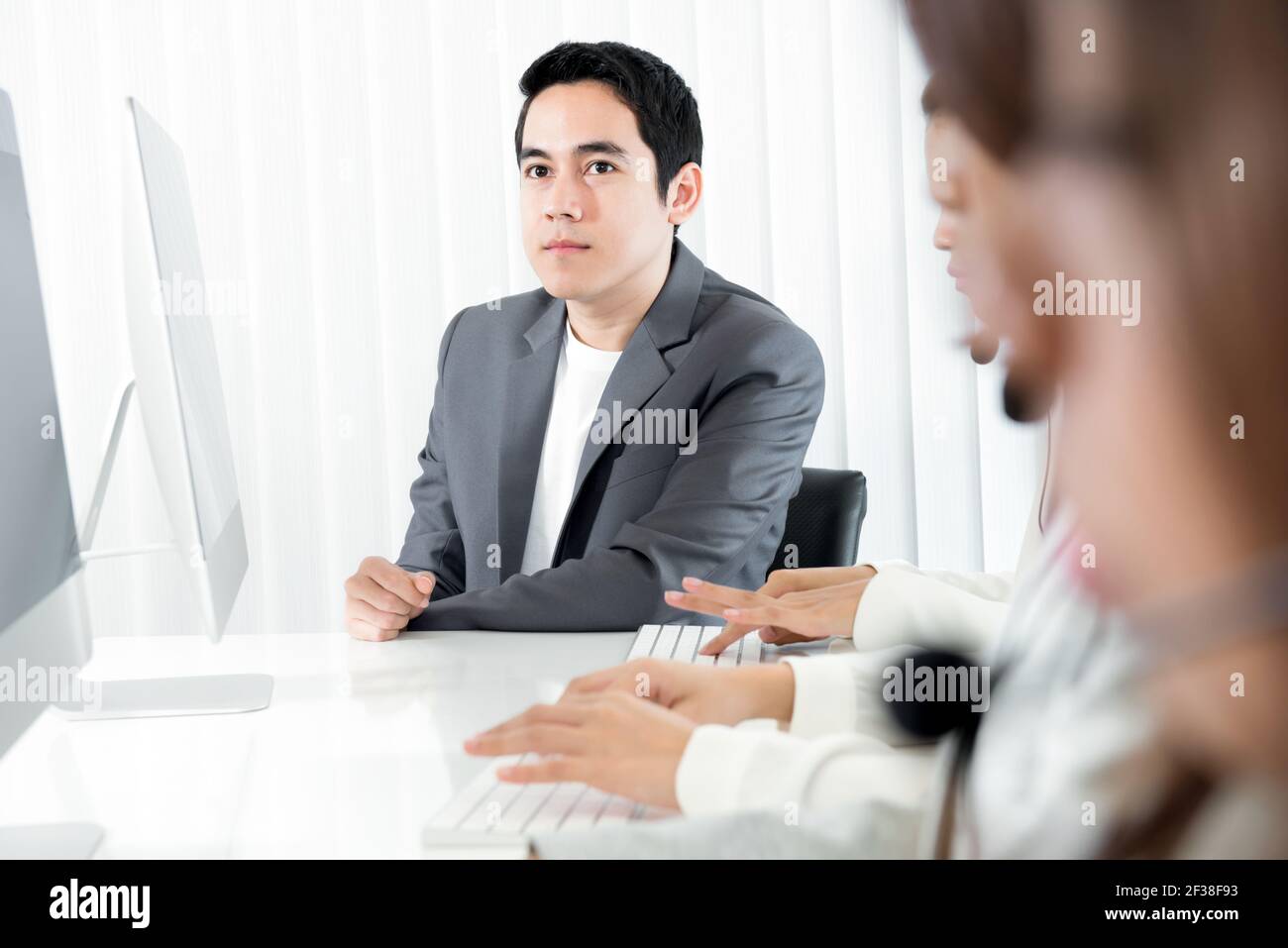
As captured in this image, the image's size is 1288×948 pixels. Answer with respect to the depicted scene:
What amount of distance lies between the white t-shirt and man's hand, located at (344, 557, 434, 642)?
422 millimetres

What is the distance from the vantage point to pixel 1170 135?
35cm

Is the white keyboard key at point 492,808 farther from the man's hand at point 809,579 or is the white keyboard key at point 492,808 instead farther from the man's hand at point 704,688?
the man's hand at point 809,579

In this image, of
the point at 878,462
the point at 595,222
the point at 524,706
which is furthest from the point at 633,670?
the point at 878,462

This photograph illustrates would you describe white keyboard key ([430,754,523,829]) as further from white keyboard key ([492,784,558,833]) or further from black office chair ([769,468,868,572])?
black office chair ([769,468,868,572])

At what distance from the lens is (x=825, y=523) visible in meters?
1.61

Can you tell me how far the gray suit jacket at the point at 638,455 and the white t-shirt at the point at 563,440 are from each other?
0.10ft

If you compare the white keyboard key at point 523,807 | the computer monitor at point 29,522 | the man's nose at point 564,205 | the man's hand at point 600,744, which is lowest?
Result: the white keyboard key at point 523,807

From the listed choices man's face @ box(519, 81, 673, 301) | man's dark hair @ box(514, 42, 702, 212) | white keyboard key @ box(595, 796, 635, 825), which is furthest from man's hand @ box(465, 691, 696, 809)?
man's dark hair @ box(514, 42, 702, 212)

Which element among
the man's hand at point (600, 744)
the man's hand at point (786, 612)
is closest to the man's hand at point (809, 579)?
the man's hand at point (786, 612)

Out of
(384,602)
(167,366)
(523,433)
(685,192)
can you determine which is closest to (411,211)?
(685,192)

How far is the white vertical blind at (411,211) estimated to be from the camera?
7.48ft

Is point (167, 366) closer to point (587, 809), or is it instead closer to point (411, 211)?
point (587, 809)

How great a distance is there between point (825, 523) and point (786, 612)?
23.8 inches

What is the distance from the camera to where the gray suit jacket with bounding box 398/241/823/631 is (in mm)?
1394
